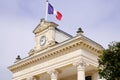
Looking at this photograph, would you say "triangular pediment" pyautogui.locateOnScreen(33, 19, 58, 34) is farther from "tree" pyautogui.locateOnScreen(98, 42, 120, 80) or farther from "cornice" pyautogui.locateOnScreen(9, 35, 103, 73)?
"tree" pyautogui.locateOnScreen(98, 42, 120, 80)

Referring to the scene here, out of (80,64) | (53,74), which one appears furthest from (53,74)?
(80,64)

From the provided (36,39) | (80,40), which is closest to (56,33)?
(36,39)

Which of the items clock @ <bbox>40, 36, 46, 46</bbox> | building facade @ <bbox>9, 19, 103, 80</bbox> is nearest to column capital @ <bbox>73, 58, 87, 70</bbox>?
building facade @ <bbox>9, 19, 103, 80</bbox>

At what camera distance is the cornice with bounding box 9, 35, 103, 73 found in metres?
32.7

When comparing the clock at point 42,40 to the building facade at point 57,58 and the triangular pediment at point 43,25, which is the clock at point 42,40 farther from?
the triangular pediment at point 43,25

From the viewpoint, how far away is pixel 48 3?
40.8m

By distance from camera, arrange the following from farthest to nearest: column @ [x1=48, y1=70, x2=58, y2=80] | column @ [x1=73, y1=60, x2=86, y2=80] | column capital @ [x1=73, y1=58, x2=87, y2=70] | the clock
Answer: the clock < column @ [x1=48, y1=70, x2=58, y2=80] < column capital @ [x1=73, y1=58, x2=87, y2=70] < column @ [x1=73, y1=60, x2=86, y2=80]

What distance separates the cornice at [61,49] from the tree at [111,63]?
8.94m

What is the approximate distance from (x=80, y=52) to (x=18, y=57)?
422 inches

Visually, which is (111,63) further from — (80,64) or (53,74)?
(53,74)

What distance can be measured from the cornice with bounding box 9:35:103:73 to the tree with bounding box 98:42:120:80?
8945mm

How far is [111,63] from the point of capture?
22984mm

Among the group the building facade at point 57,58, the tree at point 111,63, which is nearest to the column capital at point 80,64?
the building facade at point 57,58

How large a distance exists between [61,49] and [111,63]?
38.5 ft
